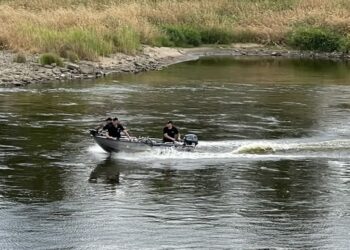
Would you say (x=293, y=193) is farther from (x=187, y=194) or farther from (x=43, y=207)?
(x=43, y=207)

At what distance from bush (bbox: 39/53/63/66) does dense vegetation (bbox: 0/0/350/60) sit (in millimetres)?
2261

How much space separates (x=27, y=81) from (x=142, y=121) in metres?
12.5

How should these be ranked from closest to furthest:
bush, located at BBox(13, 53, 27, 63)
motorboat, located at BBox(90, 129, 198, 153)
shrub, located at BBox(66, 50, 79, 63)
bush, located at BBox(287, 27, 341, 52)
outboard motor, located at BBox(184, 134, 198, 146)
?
motorboat, located at BBox(90, 129, 198, 153) → outboard motor, located at BBox(184, 134, 198, 146) → bush, located at BBox(13, 53, 27, 63) → shrub, located at BBox(66, 50, 79, 63) → bush, located at BBox(287, 27, 341, 52)

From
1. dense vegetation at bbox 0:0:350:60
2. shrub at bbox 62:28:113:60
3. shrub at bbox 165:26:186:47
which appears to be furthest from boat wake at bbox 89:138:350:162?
shrub at bbox 165:26:186:47

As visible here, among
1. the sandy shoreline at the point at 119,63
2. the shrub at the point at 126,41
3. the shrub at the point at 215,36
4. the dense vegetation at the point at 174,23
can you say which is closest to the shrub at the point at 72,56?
the sandy shoreline at the point at 119,63

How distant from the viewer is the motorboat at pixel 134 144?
87.6 ft

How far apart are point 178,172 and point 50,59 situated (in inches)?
987

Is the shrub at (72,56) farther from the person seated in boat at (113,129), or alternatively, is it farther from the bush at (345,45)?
the bush at (345,45)

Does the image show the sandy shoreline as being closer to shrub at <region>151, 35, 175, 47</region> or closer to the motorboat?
shrub at <region>151, 35, 175, 47</region>

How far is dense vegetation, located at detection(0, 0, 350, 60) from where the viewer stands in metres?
53.3

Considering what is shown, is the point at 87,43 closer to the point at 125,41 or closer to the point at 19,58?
the point at 125,41

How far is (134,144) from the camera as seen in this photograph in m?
26.9

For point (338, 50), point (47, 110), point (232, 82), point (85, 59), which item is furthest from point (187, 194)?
point (338, 50)

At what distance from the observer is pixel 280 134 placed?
32.0 meters
